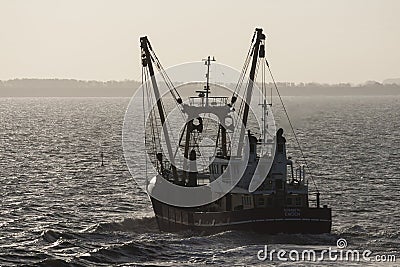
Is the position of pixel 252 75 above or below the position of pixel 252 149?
above

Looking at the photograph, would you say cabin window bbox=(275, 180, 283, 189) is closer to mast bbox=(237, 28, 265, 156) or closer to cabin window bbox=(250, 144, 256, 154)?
cabin window bbox=(250, 144, 256, 154)

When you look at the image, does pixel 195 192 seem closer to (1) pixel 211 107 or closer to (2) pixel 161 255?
(1) pixel 211 107

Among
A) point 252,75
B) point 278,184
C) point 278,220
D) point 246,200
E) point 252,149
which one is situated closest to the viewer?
point 278,220

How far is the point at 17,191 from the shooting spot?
81.5 m

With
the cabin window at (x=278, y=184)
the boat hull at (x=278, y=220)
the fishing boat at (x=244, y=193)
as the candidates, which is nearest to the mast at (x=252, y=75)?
the fishing boat at (x=244, y=193)

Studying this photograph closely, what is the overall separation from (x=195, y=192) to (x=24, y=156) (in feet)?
198

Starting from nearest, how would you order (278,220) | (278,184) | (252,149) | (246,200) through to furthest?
(278,220) < (278,184) < (246,200) < (252,149)

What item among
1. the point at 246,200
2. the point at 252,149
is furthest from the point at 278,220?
the point at 252,149

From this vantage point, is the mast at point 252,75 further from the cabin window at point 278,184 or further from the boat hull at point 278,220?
the boat hull at point 278,220

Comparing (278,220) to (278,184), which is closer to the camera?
(278,220)

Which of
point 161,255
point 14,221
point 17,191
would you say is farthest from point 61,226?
point 17,191

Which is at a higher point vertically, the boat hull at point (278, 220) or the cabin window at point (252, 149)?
the cabin window at point (252, 149)

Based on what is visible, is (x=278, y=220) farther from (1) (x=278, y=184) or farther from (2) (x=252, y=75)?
(2) (x=252, y=75)

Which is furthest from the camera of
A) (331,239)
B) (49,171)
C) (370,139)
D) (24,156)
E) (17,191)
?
(370,139)
